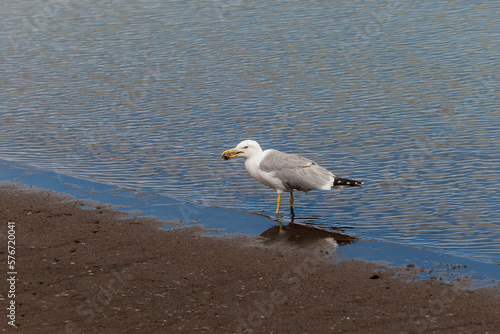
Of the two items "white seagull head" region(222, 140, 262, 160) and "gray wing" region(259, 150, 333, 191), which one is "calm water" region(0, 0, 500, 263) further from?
"white seagull head" region(222, 140, 262, 160)

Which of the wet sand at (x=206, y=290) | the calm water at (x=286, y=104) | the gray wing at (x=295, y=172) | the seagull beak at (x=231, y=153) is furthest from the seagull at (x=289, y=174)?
the wet sand at (x=206, y=290)

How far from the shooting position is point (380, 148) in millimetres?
14336

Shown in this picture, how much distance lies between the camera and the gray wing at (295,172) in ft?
37.5

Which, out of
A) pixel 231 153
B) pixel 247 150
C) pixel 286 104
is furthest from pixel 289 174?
pixel 286 104

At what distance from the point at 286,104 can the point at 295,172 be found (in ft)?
20.2

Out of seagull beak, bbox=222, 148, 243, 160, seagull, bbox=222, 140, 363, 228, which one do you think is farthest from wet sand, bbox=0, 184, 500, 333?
seagull beak, bbox=222, 148, 243, 160

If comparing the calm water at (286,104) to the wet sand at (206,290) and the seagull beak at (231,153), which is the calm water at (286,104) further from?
the wet sand at (206,290)

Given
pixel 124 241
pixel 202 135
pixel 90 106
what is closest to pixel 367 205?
pixel 124 241

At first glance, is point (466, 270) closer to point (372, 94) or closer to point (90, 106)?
point (372, 94)

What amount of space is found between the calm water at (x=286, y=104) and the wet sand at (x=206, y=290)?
1.60 m

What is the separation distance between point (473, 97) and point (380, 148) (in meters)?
3.86

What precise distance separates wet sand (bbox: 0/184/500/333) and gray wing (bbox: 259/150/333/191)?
145 centimetres

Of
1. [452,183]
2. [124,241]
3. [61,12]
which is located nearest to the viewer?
[124,241]

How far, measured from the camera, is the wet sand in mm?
7844
